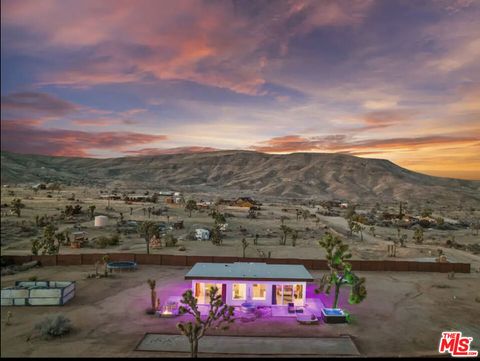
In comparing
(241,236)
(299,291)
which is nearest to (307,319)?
(299,291)

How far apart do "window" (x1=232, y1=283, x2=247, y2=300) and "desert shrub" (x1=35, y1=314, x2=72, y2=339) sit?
11888 millimetres

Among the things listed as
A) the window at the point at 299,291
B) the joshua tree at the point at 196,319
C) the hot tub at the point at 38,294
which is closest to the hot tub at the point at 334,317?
the window at the point at 299,291

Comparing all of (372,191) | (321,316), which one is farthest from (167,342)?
(372,191)

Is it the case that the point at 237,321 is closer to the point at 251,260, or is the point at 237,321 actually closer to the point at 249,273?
the point at 249,273

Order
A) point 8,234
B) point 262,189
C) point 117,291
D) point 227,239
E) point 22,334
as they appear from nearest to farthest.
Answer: point 22,334
point 117,291
point 8,234
point 227,239
point 262,189

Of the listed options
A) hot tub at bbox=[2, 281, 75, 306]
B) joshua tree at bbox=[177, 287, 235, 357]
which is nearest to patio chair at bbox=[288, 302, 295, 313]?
joshua tree at bbox=[177, 287, 235, 357]

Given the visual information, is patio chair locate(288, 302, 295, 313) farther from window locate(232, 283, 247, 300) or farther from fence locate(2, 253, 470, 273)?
fence locate(2, 253, 470, 273)

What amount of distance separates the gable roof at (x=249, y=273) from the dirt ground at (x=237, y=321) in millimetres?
3405

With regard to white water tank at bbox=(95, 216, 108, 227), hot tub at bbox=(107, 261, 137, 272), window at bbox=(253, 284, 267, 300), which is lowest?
hot tub at bbox=(107, 261, 137, 272)

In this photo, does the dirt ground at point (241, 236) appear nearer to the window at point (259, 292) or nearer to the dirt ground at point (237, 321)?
the dirt ground at point (237, 321)

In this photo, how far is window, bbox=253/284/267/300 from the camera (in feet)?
97.1

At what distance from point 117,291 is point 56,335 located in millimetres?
10372

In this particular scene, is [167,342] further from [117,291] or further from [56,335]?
[117,291]

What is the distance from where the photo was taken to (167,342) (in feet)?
73.5
